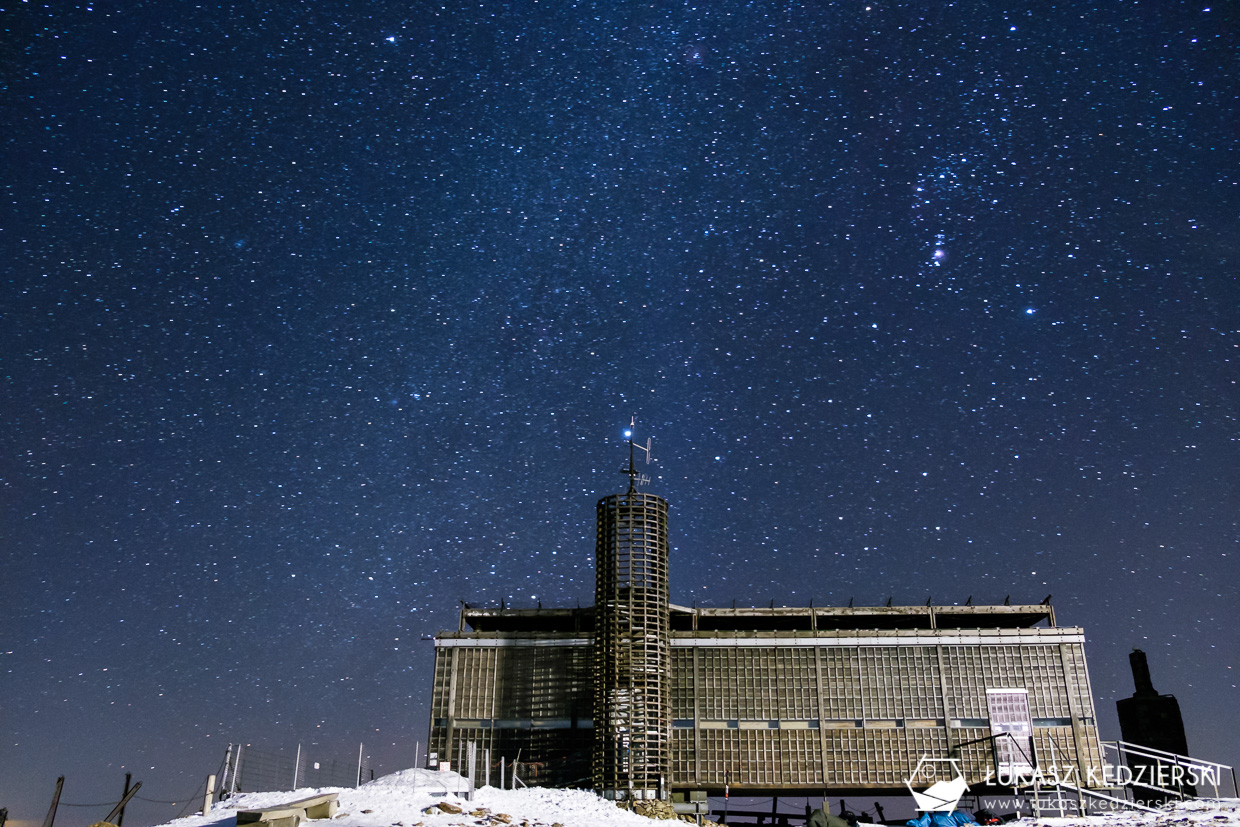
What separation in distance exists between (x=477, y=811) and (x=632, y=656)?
57.8 feet

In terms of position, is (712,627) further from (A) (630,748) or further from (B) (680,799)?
(A) (630,748)

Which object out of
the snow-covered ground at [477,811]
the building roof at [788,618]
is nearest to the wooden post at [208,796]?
the snow-covered ground at [477,811]

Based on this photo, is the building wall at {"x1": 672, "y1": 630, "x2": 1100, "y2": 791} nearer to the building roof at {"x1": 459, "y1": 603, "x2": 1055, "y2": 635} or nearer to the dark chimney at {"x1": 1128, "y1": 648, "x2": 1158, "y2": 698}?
the building roof at {"x1": 459, "y1": 603, "x2": 1055, "y2": 635}

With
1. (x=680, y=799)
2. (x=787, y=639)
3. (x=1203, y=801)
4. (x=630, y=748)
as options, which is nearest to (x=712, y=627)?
(x=787, y=639)

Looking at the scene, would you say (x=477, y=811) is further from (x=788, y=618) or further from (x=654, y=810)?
(x=788, y=618)

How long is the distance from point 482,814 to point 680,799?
23.1 metres

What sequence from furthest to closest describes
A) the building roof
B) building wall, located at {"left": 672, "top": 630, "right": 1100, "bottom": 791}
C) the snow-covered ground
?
1. the building roof
2. building wall, located at {"left": 672, "top": 630, "right": 1100, "bottom": 791}
3. the snow-covered ground

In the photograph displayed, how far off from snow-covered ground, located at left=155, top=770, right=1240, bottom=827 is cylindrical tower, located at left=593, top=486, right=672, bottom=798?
791 cm

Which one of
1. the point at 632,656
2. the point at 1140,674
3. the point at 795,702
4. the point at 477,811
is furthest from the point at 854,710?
the point at 1140,674

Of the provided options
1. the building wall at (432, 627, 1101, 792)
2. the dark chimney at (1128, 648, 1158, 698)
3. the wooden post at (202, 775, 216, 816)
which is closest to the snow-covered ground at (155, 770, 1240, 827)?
the wooden post at (202, 775, 216, 816)

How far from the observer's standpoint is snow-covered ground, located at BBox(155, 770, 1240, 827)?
2505 centimetres

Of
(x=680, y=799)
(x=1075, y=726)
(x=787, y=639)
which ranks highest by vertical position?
(x=787, y=639)

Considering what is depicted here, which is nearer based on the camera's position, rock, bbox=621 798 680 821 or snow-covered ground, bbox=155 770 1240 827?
snow-covered ground, bbox=155 770 1240 827

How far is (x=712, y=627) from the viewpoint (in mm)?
54562
